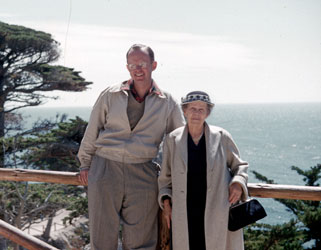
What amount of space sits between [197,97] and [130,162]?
560mm

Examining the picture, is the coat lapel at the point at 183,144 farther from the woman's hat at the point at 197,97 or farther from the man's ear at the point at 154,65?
the man's ear at the point at 154,65

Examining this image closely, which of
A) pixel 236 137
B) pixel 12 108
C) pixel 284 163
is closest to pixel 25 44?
pixel 12 108

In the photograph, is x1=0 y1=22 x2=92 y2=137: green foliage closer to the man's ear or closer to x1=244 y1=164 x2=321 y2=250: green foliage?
x1=244 y1=164 x2=321 y2=250: green foliage

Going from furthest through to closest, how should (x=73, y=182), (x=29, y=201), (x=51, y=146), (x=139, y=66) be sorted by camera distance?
(x=51, y=146) → (x=29, y=201) → (x=73, y=182) → (x=139, y=66)

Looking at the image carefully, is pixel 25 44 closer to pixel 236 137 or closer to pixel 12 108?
pixel 12 108

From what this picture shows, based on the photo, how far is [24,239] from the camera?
97.6 inches

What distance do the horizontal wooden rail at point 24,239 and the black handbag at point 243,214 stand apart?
1075mm

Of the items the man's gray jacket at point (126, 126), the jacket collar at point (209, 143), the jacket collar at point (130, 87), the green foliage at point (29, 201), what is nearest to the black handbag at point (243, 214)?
the jacket collar at point (209, 143)

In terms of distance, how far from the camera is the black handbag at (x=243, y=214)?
207cm

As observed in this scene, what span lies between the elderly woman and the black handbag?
0.03 m

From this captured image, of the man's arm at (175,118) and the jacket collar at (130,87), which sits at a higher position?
the jacket collar at (130,87)

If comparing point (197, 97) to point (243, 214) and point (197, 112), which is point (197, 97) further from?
point (243, 214)

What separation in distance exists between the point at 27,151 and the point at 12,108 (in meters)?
3.69

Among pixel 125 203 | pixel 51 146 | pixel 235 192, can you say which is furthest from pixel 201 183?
pixel 51 146
